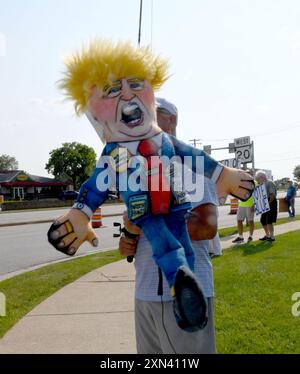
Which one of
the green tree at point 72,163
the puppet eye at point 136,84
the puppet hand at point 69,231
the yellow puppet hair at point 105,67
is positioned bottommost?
the puppet hand at point 69,231

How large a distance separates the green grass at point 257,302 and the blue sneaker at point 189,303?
6.26 ft

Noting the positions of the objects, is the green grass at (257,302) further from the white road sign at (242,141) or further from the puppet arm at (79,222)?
the white road sign at (242,141)

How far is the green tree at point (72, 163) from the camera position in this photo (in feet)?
182

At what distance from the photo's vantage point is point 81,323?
4391 millimetres

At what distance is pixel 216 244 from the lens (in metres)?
2.47

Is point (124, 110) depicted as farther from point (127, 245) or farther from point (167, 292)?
point (167, 292)

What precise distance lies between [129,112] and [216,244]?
0.89 meters

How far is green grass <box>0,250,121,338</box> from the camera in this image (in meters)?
4.85

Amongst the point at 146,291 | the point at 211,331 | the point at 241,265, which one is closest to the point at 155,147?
the point at 146,291

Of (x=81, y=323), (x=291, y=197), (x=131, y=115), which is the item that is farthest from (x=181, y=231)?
(x=291, y=197)

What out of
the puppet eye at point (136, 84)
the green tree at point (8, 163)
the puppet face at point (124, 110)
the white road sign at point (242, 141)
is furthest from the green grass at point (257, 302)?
the green tree at point (8, 163)

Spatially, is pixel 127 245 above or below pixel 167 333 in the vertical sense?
above

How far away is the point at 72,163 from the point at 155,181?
5752 cm

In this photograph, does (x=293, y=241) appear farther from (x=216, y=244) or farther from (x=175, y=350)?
(x=175, y=350)
